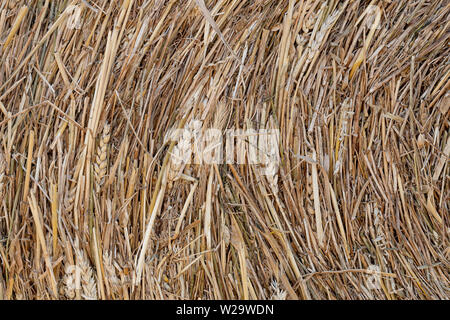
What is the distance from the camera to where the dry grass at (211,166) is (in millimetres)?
844

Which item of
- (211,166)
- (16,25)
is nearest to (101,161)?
(211,166)

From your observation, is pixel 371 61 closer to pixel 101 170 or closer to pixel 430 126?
pixel 430 126

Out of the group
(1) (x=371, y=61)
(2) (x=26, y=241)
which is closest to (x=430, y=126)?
(1) (x=371, y=61)

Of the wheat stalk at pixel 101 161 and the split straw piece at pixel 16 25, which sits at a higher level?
the split straw piece at pixel 16 25

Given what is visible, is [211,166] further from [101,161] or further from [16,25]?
[16,25]

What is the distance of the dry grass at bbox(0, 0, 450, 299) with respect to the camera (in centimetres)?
84

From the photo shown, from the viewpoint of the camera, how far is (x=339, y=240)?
3.05ft

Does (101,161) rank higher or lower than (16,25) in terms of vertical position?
lower

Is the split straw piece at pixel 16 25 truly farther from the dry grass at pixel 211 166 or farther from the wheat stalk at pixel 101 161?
the wheat stalk at pixel 101 161

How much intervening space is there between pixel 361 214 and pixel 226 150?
331 mm

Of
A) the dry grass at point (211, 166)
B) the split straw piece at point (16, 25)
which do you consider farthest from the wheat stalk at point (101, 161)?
the split straw piece at point (16, 25)

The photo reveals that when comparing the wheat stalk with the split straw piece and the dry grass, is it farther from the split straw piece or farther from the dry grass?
the split straw piece

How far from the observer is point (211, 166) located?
0.90 meters

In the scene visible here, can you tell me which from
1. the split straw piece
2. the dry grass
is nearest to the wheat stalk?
the dry grass
